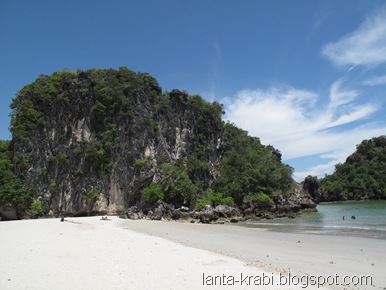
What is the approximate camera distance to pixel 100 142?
45281 mm

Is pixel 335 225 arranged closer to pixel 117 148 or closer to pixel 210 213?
pixel 210 213

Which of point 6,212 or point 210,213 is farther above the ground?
point 210,213

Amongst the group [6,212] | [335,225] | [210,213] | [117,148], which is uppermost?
[117,148]

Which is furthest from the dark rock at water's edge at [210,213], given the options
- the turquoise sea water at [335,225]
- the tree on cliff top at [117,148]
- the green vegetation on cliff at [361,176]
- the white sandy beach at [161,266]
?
the green vegetation on cliff at [361,176]

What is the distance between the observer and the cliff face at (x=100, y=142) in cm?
4291

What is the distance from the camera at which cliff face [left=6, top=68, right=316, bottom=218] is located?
42.9 meters

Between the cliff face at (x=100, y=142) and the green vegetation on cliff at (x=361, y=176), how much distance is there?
59.8 metres

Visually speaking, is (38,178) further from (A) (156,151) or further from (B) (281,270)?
(B) (281,270)

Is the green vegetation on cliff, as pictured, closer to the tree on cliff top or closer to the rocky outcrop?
the tree on cliff top

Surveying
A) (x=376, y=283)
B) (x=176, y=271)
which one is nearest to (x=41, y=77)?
(x=176, y=271)

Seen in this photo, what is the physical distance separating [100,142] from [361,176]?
83272 mm

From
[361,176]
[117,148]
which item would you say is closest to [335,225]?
[117,148]

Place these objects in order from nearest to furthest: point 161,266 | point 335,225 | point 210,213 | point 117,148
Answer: point 161,266 → point 335,225 → point 210,213 → point 117,148

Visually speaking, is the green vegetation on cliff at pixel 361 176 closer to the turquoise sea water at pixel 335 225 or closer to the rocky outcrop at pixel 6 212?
the turquoise sea water at pixel 335 225
